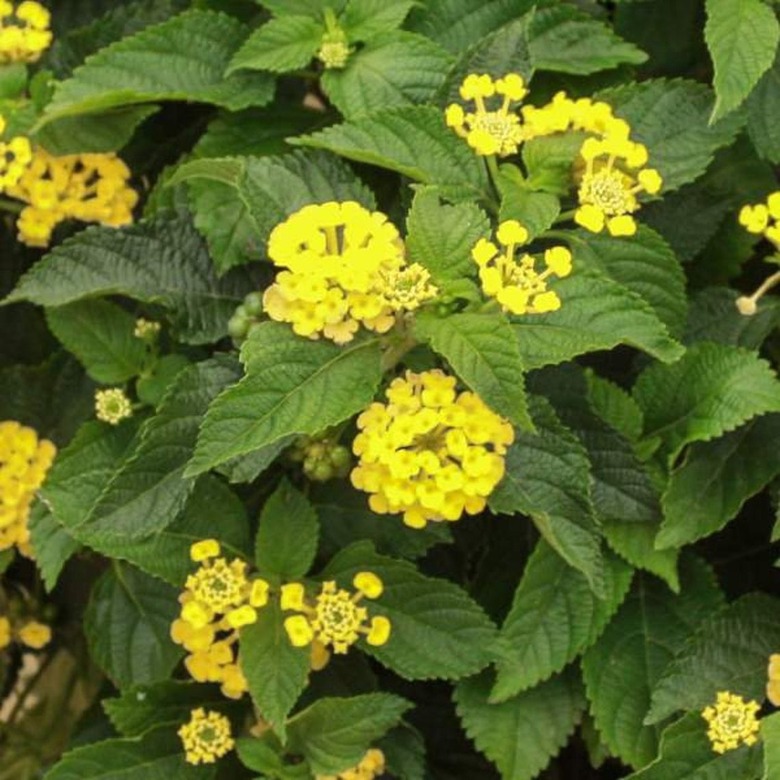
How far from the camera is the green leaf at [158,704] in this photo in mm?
1090

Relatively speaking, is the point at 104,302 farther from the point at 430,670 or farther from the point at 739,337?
the point at 739,337

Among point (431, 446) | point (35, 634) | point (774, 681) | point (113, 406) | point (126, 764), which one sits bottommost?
point (35, 634)

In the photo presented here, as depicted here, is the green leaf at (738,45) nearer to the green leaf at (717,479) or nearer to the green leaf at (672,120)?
the green leaf at (672,120)

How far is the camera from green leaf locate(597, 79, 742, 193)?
1062 mm

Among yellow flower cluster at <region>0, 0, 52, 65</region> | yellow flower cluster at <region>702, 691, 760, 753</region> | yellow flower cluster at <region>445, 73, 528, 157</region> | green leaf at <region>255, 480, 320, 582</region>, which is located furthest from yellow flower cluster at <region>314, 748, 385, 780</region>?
yellow flower cluster at <region>0, 0, 52, 65</region>

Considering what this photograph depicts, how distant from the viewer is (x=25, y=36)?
1.15 metres

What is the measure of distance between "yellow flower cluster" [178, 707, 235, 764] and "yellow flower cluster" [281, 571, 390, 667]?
0.36 feet

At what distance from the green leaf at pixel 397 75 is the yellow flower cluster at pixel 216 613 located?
355mm

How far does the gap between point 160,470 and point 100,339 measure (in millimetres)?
168

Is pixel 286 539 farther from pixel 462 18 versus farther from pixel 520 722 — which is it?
pixel 462 18

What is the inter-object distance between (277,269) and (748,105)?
40 cm

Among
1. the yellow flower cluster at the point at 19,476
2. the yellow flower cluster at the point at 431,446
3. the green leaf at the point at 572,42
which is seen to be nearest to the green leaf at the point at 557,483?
the yellow flower cluster at the point at 431,446

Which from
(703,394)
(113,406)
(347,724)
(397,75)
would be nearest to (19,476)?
(113,406)

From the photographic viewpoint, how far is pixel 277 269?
3.67 ft
